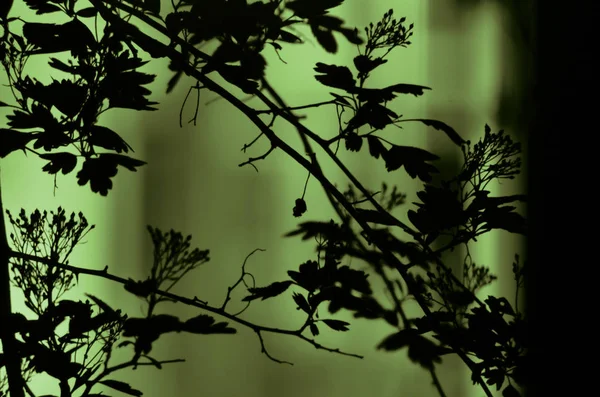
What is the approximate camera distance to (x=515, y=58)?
1383 mm

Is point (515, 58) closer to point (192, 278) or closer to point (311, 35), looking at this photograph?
point (311, 35)

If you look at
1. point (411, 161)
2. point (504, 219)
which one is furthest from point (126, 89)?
point (504, 219)

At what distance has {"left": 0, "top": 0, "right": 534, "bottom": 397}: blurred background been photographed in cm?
129

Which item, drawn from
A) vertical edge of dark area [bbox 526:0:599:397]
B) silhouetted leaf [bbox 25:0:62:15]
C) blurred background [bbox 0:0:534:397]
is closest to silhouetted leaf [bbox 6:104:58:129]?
silhouetted leaf [bbox 25:0:62:15]

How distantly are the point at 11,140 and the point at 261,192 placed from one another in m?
0.59

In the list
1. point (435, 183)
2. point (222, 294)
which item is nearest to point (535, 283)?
point (435, 183)

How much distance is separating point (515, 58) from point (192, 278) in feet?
3.18

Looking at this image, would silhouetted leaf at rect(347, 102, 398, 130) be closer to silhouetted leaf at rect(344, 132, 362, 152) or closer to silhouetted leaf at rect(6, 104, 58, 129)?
silhouetted leaf at rect(344, 132, 362, 152)

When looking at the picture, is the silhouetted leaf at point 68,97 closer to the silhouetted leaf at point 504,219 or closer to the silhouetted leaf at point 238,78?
Result: the silhouetted leaf at point 238,78

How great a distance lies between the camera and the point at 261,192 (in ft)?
4.34

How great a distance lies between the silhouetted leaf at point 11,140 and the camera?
0.86 meters

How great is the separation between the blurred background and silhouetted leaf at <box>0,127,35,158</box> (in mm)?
397

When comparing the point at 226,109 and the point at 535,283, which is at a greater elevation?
the point at 226,109

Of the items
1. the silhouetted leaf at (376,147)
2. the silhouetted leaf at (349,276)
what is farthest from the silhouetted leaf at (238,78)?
the silhouetted leaf at (349,276)
